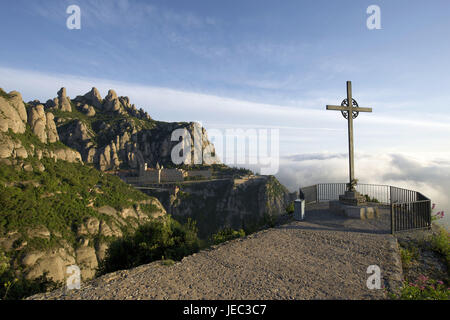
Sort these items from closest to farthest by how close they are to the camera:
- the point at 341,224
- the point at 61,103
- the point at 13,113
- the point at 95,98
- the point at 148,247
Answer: the point at 148,247
the point at 341,224
the point at 13,113
the point at 61,103
the point at 95,98

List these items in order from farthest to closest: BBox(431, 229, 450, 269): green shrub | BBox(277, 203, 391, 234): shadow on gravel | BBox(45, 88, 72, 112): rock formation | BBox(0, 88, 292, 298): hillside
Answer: BBox(45, 88, 72, 112): rock formation < BBox(0, 88, 292, 298): hillside < BBox(277, 203, 391, 234): shadow on gravel < BBox(431, 229, 450, 269): green shrub

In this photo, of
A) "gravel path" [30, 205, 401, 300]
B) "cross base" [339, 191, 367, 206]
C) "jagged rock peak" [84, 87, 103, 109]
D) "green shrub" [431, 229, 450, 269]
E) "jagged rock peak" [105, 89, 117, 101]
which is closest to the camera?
"gravel path" [30, 205, 401, 300]

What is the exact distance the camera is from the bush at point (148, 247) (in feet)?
24.0

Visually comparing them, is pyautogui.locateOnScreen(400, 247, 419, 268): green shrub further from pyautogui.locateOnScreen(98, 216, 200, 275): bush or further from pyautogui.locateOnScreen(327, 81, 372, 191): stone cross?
pyautogui.locateOnScreen(98, 216, 200, 275): bush

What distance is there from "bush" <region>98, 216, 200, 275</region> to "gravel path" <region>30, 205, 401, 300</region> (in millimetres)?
1165

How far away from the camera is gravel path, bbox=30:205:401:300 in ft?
14.6

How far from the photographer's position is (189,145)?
138 metres

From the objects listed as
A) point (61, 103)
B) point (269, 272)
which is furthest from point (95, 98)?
point (269, 272)

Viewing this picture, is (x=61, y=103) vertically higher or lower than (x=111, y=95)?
lower

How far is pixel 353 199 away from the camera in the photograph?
35.3 ft

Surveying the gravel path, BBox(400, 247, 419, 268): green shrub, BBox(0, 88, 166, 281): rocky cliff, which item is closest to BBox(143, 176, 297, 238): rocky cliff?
BBox(0, 88, 166, 281): rocky cliff

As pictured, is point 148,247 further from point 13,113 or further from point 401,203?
point 13,113

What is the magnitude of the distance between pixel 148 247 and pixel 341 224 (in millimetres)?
8271
